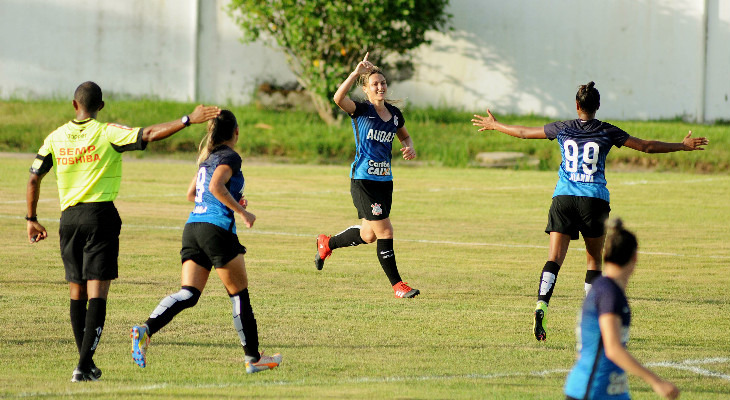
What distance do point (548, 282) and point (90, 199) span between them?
3766 millimetres

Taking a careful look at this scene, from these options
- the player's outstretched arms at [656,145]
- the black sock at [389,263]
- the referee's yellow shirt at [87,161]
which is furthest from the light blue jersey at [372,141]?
the referee's yellow shirt at [87,161]

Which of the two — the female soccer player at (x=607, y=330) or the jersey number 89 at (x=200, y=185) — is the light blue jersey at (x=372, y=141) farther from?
the female soccer player at (x=607, y=330)

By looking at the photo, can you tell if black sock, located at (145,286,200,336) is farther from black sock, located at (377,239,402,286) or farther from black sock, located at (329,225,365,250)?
black sock, located at (329,225,365,250)

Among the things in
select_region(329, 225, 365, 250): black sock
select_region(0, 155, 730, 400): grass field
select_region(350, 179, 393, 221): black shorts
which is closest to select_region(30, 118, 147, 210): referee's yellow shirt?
select_region(0, 155, 730, 400): grass field

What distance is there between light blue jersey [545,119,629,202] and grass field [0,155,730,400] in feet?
3.85

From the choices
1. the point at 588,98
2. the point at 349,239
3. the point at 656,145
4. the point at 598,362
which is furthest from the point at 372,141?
the point at 598,362

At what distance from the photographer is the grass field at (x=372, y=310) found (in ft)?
21.5

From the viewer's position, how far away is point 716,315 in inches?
361

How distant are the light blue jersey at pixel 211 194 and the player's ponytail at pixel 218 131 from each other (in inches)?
1.3

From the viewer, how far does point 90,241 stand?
21.6 ft

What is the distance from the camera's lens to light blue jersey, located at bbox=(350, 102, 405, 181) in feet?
33.1

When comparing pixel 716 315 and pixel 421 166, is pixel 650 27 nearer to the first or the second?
pixel 421 166

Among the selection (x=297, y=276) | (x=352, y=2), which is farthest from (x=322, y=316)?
(x=352, y=2)

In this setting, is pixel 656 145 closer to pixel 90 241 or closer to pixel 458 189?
pixel 90 241
